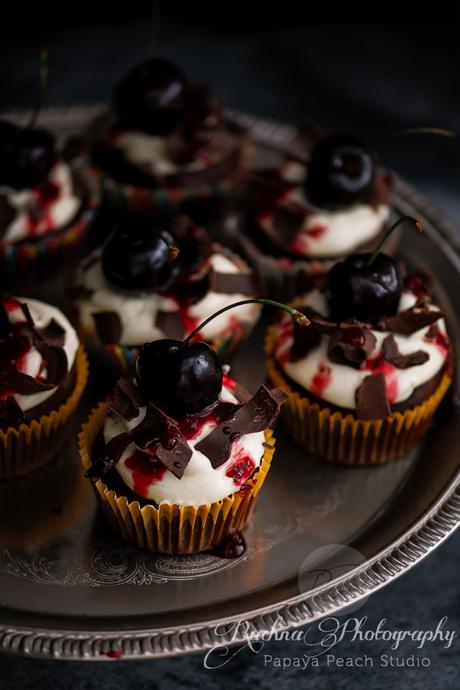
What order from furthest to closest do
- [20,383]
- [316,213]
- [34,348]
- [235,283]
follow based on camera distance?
[316,213], [235,283], [34,348], [20,383]

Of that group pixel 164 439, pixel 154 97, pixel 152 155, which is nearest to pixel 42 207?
pixel 152 155

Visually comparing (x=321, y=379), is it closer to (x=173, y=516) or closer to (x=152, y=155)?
(x=173, y=516)

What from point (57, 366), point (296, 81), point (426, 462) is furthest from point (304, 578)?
point (296, 81)

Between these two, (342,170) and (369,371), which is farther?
(342,170)

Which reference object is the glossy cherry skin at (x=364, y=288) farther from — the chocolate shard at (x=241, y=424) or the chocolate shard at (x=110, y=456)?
the chocolate shard at (x=110, y=456)

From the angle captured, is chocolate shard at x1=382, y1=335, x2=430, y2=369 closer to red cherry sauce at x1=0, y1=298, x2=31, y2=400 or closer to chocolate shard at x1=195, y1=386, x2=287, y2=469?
chocolate shard at x1=195, y1=386, x2=287, y2=469

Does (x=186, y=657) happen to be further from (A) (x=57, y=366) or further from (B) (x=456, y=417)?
(B) (x=456, y=417)
